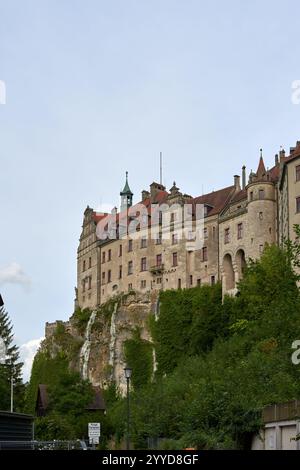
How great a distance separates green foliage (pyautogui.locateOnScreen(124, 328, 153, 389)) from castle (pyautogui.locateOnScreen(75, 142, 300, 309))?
6.71 meters

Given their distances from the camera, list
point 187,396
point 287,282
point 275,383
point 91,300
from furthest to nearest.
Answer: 1. point 91,300
2. point 187,396
3. point 287,282
4. point 275,383

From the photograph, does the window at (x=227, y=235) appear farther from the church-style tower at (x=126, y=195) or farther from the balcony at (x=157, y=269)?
the church-style tower at (x=126, y=195)

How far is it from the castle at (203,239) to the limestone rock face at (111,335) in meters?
2.20

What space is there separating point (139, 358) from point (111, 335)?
7899mm

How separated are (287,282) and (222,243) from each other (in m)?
40.6

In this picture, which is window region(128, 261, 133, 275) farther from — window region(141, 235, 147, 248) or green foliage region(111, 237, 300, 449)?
green foliage region(111, 237, 300, 449)

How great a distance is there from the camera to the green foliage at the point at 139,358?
274 ft

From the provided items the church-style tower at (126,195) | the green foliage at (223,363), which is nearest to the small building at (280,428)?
the green foliage at (223,363)

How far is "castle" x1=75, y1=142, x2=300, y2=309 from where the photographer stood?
7569 centimetres

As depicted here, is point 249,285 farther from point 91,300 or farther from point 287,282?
point 91,300

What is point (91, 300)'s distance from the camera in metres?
103

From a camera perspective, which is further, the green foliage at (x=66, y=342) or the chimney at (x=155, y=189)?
the chimney at (x=155, y=189)

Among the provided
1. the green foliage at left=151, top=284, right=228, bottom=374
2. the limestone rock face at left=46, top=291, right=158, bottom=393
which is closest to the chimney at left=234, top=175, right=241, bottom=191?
the green foliage at left=151, top=284, right=228, bottom=374
